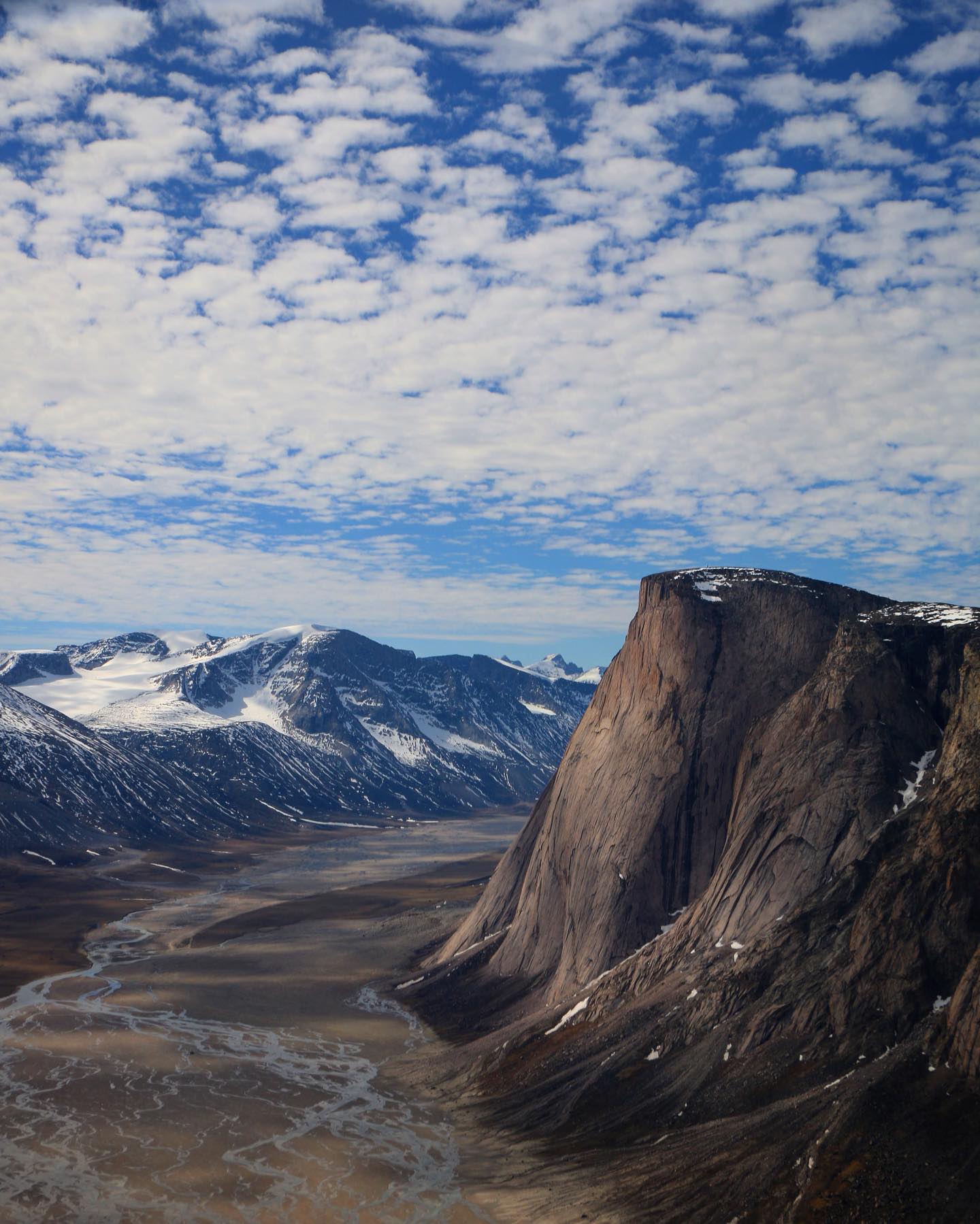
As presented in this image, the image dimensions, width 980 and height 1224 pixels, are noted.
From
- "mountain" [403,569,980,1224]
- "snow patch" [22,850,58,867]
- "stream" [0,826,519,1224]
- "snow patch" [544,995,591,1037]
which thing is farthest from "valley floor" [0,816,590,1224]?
"snow patch" [22,850,58,867]

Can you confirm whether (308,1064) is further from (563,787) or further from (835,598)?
(835,598)

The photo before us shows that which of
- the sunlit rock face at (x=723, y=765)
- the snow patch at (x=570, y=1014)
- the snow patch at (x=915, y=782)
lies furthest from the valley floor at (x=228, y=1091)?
the snow patch at (x=915, y=782)

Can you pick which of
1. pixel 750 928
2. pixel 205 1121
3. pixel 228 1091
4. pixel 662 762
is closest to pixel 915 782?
pixel 750 928

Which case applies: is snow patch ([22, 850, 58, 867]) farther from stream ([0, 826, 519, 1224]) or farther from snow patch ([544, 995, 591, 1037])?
snow patch ([544, 995, 591, 1037])

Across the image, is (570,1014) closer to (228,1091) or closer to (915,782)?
(228,1091)

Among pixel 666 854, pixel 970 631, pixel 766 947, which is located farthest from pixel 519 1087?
pixel 970 631
